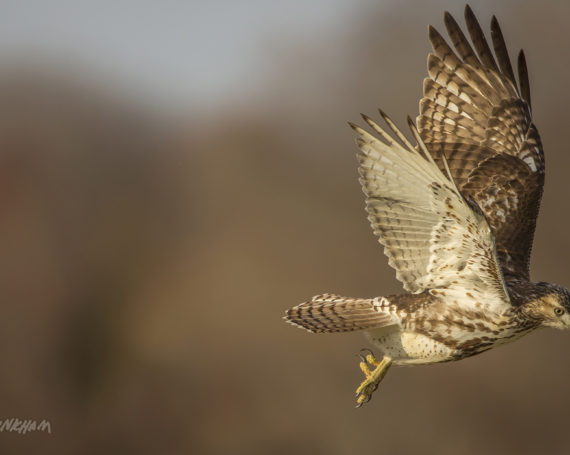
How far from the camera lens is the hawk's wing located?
9711 mm

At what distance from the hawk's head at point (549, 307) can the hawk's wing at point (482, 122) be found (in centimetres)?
144

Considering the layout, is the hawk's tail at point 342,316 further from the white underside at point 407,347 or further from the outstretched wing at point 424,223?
the outstretched wing at point 424,223

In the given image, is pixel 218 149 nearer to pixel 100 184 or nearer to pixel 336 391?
pixel 100 184

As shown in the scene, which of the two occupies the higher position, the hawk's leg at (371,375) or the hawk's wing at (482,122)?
the hawk's wing at (482,122)

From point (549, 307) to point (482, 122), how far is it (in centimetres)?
261

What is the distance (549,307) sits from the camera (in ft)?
26.9

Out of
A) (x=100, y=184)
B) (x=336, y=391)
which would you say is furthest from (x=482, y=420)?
(x=100, y=184)

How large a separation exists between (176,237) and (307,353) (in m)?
14.3

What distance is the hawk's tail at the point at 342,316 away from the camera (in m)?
8.76

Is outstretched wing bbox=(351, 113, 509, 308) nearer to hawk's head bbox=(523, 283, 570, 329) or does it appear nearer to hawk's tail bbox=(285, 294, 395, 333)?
hawk's head bbox=(523, 283, 570, 329)

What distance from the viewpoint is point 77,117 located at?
47375mm

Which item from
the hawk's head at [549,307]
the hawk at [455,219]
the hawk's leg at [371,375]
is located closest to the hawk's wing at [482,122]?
the hawk at [455,219]

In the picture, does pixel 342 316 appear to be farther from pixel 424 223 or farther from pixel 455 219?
pixel 455 219

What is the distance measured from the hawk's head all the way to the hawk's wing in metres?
1.44
